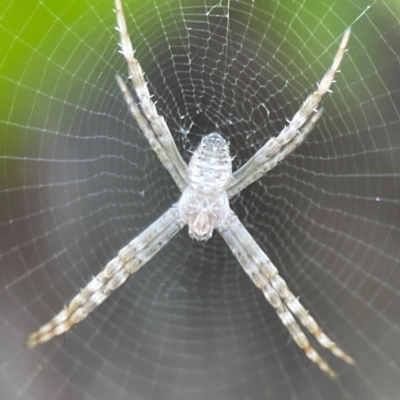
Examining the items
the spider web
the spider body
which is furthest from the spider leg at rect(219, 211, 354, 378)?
the spider web

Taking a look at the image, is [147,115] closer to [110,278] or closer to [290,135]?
[290,135]

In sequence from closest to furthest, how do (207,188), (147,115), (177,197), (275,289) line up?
(147,115) → (207,188) → (275,289) → (177,197)

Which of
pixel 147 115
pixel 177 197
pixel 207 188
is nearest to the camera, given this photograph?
pixel 147 115

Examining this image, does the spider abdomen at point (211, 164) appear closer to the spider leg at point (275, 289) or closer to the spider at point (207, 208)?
the spider at point (207, 208)

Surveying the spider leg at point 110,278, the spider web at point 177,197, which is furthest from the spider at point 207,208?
the spider web at point 177,197

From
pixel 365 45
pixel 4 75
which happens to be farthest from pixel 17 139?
pixel 365 45

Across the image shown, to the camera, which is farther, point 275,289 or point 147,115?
point 275,289

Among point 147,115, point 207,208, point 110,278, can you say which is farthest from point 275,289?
point 147,115
